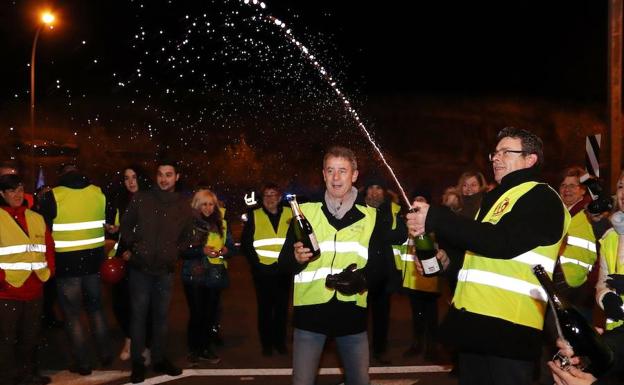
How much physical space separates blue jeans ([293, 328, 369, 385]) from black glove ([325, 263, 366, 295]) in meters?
0.36

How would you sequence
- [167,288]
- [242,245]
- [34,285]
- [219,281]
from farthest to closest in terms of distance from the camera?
1. [242,245]
2. [219,281]
3. [167,288]
4. [34,285]

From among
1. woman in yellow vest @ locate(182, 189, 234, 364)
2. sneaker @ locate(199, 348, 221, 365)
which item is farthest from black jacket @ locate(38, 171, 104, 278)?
sneaker @ locate(199, 348, 221, 365)

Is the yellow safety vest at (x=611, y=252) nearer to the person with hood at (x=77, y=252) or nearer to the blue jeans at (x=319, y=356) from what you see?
the blue jeans at (x=319, y=356)

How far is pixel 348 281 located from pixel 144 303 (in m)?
3.27

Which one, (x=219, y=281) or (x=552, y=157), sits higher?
(x=552, y=157)

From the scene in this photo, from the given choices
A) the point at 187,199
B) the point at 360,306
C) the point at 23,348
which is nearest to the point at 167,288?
the point at 187,199

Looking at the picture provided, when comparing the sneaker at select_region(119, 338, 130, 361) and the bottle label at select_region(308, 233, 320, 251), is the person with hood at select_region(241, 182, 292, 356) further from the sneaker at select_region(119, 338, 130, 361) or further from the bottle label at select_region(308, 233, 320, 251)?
the bottle label at select_region(308, 233, 320, 251)

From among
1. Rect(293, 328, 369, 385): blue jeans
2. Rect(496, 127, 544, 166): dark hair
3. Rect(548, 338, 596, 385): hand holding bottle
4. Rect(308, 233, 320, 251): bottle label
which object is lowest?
Rect(293, 328, 369, 385): blue jeans

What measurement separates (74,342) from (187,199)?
1874mm

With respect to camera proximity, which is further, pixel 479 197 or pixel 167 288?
pixel 479 197

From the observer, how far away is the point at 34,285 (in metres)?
→ 7.14

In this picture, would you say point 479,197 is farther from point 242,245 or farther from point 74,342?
point 74,342

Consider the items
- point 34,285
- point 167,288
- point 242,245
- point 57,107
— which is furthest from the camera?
point 57,107

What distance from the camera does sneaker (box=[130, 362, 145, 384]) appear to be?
24.9 feet
